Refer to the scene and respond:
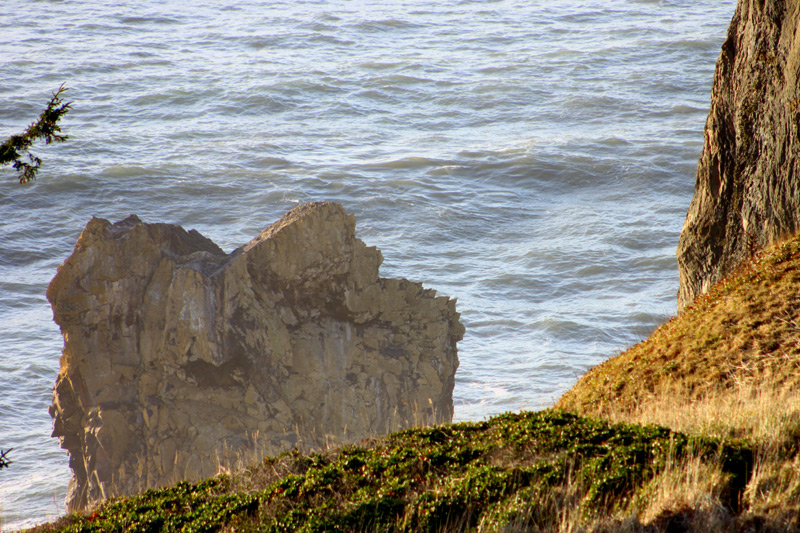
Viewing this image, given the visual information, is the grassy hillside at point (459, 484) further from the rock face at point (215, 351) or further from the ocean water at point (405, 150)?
the ocean water at point (405, 150)

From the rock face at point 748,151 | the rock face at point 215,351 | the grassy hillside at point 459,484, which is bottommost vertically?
the rock face at point 215,351

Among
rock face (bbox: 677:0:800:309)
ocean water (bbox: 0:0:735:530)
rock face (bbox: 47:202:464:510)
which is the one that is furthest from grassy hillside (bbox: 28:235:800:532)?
ocean water (bbox: 0:0:735:530)

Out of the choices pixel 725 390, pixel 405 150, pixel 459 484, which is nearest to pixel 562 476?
pixel 459 484

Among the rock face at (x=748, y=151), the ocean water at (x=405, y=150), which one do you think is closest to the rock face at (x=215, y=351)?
the ocean water at (x=405, y=150)

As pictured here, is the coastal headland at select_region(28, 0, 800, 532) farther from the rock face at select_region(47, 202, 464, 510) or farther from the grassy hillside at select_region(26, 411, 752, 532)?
the rock face at select_region(47, 202, 464, 510)

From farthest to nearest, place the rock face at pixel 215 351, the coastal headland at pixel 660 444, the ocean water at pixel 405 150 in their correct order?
the ocean water at pixel 405 150 → the rock face at pixel 215 351 → the coastal headland at pixel 660 444

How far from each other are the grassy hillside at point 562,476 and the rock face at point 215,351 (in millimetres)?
10182

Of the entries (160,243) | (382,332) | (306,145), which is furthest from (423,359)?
(306,145)

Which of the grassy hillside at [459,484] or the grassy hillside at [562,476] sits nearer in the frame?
the grassy hillside at [562,476]

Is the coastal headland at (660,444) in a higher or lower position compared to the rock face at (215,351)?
higher

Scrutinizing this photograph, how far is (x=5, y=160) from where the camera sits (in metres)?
8.30

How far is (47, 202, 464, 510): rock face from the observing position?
1889 cm

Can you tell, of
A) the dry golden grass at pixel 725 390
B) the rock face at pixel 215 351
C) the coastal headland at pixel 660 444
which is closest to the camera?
the dry golden grass at pixel 725 390

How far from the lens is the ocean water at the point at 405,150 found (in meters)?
33.8
